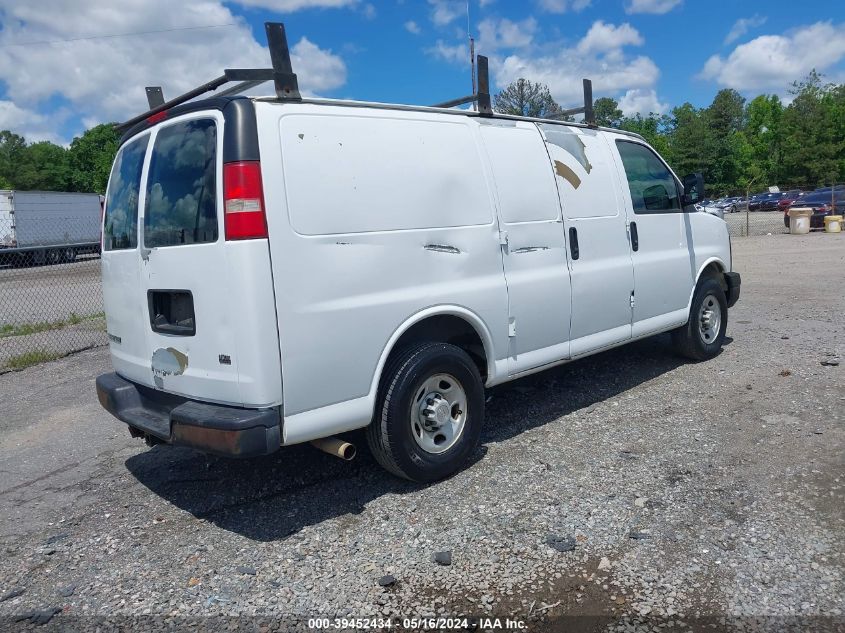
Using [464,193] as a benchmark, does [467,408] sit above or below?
below

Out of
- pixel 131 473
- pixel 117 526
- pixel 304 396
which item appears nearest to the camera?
pixel 304 396

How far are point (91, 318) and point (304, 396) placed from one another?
909 centimetres

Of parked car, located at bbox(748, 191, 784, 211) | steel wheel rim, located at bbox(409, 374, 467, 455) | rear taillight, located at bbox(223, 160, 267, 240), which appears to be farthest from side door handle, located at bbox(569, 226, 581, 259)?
parked car, located at bbox(748, 191, 784, 211)

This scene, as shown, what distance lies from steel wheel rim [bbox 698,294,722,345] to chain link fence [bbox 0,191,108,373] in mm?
7349

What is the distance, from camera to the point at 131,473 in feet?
15.7

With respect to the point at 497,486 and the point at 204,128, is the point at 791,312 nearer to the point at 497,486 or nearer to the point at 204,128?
the point at 497,486

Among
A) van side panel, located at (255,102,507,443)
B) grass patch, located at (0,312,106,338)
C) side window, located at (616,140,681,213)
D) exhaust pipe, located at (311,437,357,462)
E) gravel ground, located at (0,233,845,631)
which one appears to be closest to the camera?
gravel ground, located at (0,233,845,631)

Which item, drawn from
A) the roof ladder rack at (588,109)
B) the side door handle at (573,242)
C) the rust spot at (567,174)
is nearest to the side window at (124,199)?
the rust spot at (567,174)

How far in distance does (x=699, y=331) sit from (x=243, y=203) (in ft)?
16.3

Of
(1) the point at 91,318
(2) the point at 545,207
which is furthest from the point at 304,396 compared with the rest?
(1) the point at 91,318

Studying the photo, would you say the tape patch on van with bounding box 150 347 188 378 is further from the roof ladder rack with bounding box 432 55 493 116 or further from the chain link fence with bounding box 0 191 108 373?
the chain link fence with bounding box 0 191 108 373

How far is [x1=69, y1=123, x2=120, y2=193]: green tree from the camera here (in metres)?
61.9

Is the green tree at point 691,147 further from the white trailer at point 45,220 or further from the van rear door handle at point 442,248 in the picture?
the van rear door handle at point 442,248

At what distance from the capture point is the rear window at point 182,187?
11.7ft
